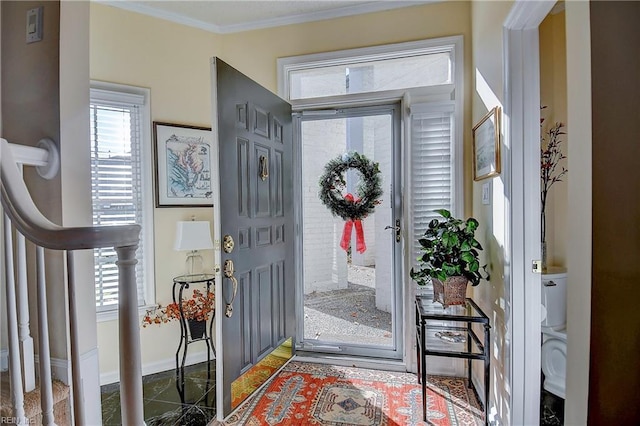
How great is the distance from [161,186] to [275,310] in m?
1.28

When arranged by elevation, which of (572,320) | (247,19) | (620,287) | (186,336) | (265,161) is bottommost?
(186,336)

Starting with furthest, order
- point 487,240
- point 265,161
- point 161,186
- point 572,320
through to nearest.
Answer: point 161,186, point 265,161, point 487,240, point 572,320

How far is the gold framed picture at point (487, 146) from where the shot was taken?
181 centimetres

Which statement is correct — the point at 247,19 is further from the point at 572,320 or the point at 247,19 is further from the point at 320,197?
the point at 572,320

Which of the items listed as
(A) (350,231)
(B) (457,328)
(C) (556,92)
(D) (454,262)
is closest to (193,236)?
(A) (350,231)

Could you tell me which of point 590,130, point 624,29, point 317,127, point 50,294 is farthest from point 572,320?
point 317,127

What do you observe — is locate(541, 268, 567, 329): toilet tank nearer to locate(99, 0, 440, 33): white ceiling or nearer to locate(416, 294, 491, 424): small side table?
locate(416, 294, 491, 424): small side table

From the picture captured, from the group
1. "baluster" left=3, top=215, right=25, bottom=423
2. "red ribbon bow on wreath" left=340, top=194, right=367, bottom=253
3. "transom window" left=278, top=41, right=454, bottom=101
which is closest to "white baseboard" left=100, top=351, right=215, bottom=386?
"red ribbon bow on wreath" left=340, top=194, right=367, bottom=253

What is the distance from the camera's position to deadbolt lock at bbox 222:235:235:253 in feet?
6.61

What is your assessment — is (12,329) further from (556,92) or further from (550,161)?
(556,92)

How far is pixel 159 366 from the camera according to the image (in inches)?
105

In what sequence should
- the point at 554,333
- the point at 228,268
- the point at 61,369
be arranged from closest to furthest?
1. the point at 61,369
2. the point at 228,268
3. the point at 554,333

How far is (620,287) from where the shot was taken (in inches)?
36.8

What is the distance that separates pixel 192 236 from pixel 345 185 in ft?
4.10
